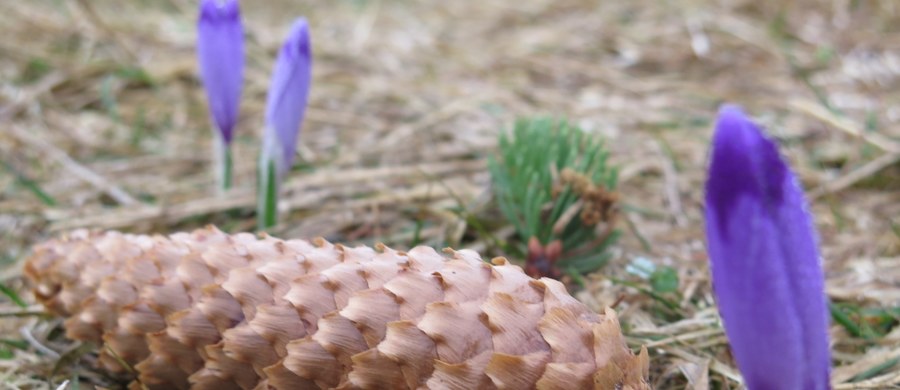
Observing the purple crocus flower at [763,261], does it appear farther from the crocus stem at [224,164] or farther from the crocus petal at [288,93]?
the crocus stem at [224,164]

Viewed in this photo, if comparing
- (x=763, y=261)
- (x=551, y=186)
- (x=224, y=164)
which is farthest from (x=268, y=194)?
(x=763, y=261)

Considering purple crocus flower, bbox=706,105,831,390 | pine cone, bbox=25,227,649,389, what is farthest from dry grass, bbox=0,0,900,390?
purple crocus flower, bbox=706,105,831,390

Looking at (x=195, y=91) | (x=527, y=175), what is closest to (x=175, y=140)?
(x=195, y=91)

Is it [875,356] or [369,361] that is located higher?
[369,361]

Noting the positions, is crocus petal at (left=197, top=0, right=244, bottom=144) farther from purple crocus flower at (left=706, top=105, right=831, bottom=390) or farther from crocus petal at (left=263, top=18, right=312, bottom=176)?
purple crocus flower at (left=706, top=105, right=831, bottom=390)

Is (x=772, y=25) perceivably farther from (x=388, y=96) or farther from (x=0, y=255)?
(x=0, y=255)

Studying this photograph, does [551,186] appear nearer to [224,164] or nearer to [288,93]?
[288,93]

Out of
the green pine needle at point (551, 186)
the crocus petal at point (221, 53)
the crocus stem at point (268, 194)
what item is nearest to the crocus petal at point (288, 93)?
the crocus stem at point (268, 194)

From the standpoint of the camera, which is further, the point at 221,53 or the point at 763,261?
the point at 221,53

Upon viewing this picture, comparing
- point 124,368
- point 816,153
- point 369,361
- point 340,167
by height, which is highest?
point 369,361
